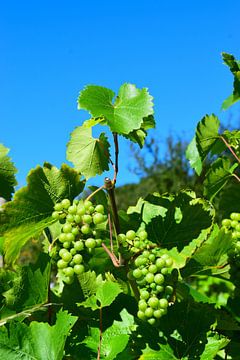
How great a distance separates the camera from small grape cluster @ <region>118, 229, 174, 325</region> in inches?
40.6

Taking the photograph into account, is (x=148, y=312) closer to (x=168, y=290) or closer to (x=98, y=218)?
(x=168, y=290)

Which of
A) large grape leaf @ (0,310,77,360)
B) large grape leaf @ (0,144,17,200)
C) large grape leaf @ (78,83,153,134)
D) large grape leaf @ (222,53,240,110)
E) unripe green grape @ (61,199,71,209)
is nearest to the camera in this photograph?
large grape leaf @ (0,310,77,360)

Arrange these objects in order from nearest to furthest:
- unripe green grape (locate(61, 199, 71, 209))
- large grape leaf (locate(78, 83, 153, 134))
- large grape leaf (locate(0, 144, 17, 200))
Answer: unripe green grape (locate(61, 199, 71, 209))
large grape leaf (locate(78, 83, 153, 134))
large grape leaf (locate(0, 144, 17, 200))

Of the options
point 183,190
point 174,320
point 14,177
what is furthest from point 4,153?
point 174,320

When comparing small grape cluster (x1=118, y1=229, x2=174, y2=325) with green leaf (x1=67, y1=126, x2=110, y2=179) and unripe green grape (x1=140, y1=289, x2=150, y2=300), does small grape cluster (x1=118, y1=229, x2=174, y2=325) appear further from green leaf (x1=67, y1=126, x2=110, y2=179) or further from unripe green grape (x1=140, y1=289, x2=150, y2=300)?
green leaf (x1=67, y1=126, x2=110, y2=179)

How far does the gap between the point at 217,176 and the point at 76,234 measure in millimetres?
662

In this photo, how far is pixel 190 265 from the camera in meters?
1.19

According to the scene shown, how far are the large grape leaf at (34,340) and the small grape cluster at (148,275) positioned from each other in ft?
0.45

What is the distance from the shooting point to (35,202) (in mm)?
1149

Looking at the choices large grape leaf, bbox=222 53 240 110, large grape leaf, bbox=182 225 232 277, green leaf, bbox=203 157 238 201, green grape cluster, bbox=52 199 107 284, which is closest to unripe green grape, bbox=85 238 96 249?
green grape cluster, bbox=52 199 107 284

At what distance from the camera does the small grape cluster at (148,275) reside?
1.03m

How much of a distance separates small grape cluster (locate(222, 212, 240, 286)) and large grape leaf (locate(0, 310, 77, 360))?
1.25 feet

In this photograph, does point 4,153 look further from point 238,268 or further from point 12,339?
point 238,268

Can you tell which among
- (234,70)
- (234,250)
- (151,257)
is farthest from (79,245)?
(234,70)
